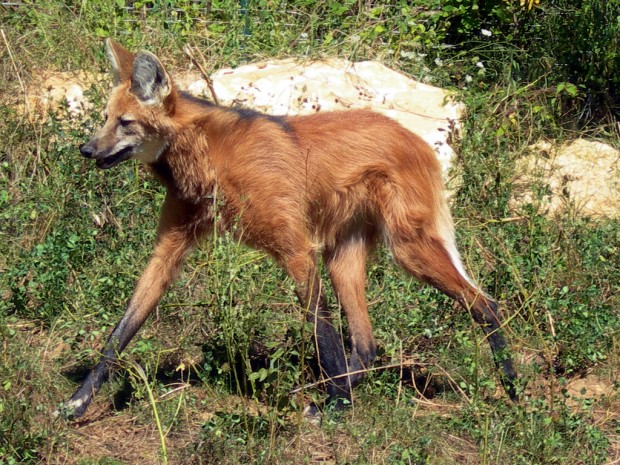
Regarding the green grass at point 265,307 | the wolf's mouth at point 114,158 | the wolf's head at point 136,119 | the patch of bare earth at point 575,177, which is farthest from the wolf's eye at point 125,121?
the patch of bare earth at point 575,177

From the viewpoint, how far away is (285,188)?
3.81 m

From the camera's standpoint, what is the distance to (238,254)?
3.28 meters

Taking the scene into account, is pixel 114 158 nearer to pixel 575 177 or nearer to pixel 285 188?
pixel 285 188

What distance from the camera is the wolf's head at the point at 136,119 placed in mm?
3799

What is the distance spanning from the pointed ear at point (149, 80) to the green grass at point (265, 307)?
829 millimetres

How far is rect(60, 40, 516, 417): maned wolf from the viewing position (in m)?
3.76

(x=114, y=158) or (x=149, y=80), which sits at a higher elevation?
(x=149, y=80)

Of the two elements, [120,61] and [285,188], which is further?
[120,61]

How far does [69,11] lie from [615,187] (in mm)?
4193

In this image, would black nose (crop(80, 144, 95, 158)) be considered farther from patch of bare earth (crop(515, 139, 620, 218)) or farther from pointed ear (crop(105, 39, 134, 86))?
patch of bare earth (crop(515, 139, 620, 218))

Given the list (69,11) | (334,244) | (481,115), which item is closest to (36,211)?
(334,244)

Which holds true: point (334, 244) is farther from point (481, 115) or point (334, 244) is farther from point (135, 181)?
point (481, 115)

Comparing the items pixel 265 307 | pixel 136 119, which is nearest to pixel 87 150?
pixel 136 119

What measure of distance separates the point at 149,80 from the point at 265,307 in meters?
1.15
